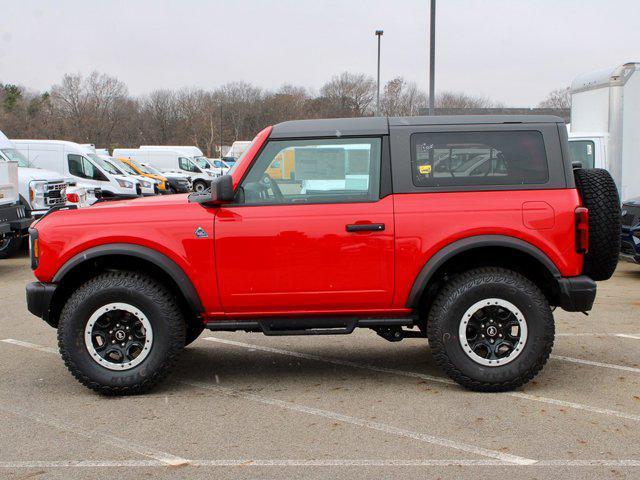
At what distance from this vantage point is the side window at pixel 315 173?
536 cm

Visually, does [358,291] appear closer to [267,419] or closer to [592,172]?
[267,419]

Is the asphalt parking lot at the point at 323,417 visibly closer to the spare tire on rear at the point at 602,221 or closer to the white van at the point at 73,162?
the spare tire on rear at the point at 602,221

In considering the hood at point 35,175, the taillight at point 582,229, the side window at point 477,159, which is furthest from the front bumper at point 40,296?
the hood at point 35,175

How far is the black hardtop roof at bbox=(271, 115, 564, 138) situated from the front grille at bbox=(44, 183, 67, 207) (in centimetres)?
1090

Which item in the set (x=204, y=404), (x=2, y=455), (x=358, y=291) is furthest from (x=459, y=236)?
(x=2, y=455)

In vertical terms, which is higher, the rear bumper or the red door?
the red door

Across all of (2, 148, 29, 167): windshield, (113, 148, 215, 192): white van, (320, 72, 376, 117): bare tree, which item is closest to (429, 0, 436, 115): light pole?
(2, 148, 29, 167): windshield

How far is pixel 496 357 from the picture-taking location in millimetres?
5344

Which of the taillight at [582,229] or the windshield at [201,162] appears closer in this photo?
the taillight at [582,229]

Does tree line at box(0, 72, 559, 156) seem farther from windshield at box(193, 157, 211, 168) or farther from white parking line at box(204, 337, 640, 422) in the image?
white parking line at box(204, 337, 640, 422)

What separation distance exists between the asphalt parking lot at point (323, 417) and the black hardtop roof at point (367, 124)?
1.86 meters

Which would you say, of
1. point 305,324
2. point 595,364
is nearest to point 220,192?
point 305,324

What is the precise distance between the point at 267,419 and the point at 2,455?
1577mm

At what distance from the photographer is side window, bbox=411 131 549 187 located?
537 centimetres
